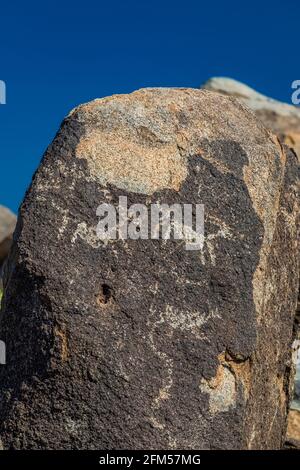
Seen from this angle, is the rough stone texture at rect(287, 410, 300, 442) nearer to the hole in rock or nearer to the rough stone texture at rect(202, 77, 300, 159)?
the hole in rock

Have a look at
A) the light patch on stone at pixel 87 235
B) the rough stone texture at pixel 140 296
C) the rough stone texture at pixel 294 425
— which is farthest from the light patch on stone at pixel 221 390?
the rough stone texture at pixel 294 425

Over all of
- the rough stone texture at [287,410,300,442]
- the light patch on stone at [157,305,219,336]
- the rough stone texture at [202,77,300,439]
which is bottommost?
the rough stone texture at [287,410,300,442]

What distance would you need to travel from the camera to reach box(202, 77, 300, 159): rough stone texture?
727 inches

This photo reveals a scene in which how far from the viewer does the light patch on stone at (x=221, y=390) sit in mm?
4660

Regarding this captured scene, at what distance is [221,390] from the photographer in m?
4.71

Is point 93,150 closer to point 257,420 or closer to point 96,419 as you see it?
point 96,419

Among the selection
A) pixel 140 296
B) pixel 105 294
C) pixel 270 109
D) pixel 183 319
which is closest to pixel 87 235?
pixel 105 294

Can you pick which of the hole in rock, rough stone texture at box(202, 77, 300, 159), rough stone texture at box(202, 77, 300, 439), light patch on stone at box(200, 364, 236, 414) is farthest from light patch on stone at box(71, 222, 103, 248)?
rough stone texture at box(202, 77, 300, 159)

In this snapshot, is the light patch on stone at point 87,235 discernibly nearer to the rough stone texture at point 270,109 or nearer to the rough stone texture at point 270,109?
the rough stone texture at point 270,109

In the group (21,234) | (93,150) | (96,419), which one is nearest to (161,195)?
(93,150)

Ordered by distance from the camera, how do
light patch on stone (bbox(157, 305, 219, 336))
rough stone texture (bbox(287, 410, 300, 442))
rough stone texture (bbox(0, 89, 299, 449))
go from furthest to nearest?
rough stone texture (bbox(287, 410, 300, 442)) → light patch on stone (bbox(157, 305, 219, 336)) → rough stone texture (bbox(0, 89, 299, 449))

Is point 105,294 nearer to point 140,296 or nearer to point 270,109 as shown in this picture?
point 140,296

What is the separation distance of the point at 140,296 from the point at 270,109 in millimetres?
15223
